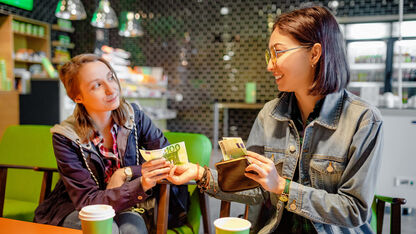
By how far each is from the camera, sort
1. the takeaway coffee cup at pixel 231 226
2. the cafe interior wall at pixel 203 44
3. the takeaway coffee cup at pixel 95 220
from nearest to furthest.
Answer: the takeaway coffee cup at pixel 231 226
the takeaway coffee cup at pixel 95 220
the cafe interior wall at pixel 203 44

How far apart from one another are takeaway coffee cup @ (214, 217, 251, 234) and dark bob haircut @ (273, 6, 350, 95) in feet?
2.09

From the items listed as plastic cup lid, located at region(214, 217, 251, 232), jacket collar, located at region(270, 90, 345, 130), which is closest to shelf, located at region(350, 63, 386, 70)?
jacket collar, located at region(270, 90, 345, 130)

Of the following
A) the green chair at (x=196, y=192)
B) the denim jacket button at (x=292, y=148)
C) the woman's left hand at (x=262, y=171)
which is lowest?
the green chair at (x=196, y=192)

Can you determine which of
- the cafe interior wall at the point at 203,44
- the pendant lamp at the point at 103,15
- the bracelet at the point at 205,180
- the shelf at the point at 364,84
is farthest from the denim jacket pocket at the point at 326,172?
the shelf at the point at 364,84

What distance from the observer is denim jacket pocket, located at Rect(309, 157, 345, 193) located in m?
1.22

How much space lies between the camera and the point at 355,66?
21.7ft

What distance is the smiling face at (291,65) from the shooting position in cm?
123

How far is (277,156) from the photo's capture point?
1382 mm

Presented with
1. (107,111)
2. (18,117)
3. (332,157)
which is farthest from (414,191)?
(18,117)

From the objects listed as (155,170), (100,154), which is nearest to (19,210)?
(100,154)

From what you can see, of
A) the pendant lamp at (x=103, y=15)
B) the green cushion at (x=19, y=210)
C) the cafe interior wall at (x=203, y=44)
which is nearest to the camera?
the green cushion at (x=19, y=210)

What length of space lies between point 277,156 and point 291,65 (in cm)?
38

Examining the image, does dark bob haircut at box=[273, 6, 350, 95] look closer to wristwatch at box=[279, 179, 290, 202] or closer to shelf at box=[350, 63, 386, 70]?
wristwatch at box=[279, 179, 290, 202]

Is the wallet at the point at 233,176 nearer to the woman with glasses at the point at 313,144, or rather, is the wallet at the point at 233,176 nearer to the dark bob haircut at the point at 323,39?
the woman with glasses at the point at 313,144
